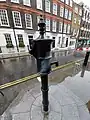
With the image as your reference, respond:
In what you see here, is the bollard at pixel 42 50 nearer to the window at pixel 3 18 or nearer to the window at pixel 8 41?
the window at pixel 8 41

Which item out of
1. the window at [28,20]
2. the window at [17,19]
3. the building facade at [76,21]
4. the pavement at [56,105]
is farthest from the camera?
the building facade at [76,21]

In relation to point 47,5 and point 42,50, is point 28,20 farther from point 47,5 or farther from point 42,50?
point 42,50

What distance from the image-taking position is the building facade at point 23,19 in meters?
11.5

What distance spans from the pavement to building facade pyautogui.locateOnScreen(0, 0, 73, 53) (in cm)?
810

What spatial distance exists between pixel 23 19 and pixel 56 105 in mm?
13370

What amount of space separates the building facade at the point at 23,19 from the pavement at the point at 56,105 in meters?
8.10

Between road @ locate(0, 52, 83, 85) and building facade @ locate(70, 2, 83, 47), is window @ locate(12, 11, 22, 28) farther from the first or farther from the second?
building facade @ locate(70, 2, 83, 47)

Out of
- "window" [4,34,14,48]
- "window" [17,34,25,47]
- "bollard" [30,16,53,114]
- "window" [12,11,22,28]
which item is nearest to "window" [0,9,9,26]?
"window" [12,11,22,28]

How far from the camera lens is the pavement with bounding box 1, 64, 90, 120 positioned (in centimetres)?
240

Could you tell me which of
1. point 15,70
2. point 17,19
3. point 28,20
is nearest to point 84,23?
point 28,20

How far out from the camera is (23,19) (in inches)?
502

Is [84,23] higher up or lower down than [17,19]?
higher up

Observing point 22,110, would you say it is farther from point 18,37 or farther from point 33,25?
point 33,25

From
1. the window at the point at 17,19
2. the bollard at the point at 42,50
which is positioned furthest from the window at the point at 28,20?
the bollard at the point at 42,50
